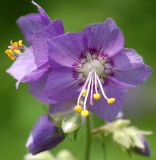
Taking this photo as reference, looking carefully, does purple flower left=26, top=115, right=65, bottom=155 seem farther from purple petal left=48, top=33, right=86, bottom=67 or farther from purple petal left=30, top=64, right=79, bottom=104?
purple petal left=48, top=33, right=86, bottom=67

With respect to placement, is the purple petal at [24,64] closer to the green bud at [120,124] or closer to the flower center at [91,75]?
the flower center at [91,75]

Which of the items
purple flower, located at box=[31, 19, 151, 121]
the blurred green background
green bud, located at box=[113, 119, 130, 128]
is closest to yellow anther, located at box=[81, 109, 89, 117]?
purple flower, located at box=[31, 19, 151, 121]

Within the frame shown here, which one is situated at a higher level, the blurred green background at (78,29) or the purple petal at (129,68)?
the purple petal at (129,68)

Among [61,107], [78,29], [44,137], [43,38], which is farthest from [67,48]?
[78,29]

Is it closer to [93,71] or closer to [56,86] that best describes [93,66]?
[93,71]

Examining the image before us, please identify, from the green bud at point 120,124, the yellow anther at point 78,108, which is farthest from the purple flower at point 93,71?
the green bud at point 120,124

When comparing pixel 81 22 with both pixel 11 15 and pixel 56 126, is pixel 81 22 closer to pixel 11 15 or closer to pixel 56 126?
pixel 11 15

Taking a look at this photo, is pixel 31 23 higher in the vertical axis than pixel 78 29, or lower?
higher

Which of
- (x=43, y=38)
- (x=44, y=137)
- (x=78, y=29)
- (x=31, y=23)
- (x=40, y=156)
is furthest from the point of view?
(x=78, y=29)
